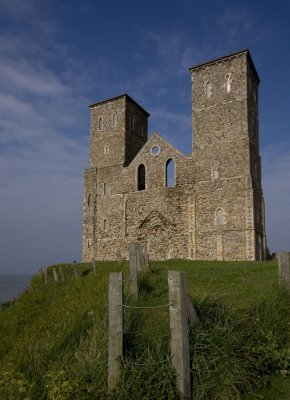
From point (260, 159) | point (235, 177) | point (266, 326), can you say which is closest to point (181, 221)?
point (235, 177)

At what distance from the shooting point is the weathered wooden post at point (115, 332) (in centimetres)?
527

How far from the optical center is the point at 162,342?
219 inches

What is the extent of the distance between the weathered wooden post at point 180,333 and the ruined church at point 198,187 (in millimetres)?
19119

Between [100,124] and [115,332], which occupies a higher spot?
[100,124]

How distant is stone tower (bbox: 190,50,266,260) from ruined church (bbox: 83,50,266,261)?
66mm

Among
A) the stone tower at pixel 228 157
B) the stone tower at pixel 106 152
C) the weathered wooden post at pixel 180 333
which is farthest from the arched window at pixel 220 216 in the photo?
the weathered wooden post at pixel 180 333


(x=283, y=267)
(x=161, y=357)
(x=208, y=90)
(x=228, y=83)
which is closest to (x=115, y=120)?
(x=208, y=90)

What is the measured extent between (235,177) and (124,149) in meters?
10.6

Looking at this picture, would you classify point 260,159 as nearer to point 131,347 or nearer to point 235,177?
point 235,177

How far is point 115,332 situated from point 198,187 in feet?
73.1

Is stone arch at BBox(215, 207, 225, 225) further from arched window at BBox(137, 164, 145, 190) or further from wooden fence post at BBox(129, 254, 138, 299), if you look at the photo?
wooden fence post at BBox(129, 254, 138, 299)

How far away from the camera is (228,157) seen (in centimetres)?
2639

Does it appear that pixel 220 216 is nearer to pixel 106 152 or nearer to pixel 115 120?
pixel 106 152

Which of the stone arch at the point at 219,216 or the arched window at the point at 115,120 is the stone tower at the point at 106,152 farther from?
the stone arch at the point at 219,216
